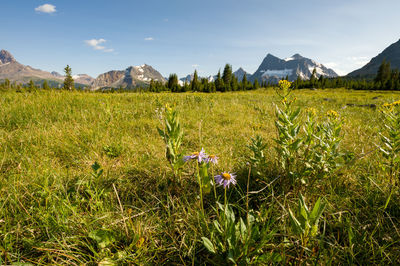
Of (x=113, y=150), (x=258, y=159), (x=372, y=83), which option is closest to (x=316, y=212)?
(x=258, y=159)

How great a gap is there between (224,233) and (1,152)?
3.52 metres

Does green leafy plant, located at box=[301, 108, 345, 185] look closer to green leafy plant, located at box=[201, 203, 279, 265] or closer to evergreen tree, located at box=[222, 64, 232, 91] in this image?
green leafy plant, located at box=[201, 203, 279, 265]

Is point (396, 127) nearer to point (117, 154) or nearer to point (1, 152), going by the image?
point (117, 154)

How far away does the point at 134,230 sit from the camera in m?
1.41

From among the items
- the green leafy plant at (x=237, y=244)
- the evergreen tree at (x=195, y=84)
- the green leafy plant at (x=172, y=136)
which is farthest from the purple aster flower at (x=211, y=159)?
the evergreen tree at (x=195, y=84)

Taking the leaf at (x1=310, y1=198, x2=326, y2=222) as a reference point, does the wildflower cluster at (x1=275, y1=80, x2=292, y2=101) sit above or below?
above

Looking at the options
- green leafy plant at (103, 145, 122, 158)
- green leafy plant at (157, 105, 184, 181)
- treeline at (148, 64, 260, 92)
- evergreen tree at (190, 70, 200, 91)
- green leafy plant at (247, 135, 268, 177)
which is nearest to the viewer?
green leafy plant at (157, 105, 184, 181)

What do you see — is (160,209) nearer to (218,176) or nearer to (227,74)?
(218,176)

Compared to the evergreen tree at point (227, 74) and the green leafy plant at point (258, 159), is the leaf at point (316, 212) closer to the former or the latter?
the green leafy plant at point (258, 159)

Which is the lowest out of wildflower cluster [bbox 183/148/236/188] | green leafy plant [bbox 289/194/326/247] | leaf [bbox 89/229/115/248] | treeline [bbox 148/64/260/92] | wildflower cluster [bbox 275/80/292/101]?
leaf [bbox 89/229/115/248]

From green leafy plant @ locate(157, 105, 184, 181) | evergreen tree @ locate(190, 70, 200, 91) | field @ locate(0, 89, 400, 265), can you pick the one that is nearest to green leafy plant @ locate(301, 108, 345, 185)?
field @ locate(0, 89, 400, 265)

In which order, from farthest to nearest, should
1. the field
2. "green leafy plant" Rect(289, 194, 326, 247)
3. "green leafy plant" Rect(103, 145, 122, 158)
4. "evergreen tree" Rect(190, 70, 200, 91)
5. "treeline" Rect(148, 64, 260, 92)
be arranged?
"evergreen tree" Rect(190, 70, 200, 91) → "treeline" Rect(148, 64, 260, 92) → "green leafy plant" Rect(103, 145, 122, 158) → the field → "green leafy plant" Rect(289, 194, 326, 247)

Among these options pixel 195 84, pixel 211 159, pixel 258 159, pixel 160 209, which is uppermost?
pixel 195 84

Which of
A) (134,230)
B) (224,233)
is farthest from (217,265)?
(134,230)
